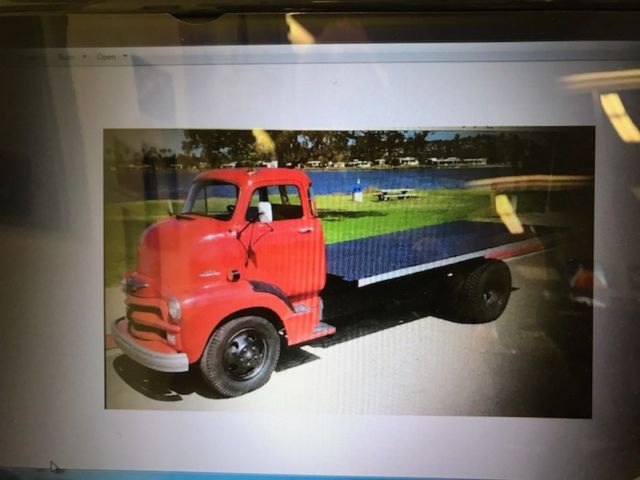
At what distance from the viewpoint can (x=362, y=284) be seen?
2.16 feet

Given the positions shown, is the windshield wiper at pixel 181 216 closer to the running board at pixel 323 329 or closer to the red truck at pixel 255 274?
the red truck at pixel 255 274

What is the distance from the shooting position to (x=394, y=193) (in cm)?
65

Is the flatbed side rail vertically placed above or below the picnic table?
below

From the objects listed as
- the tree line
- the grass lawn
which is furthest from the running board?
the tree line

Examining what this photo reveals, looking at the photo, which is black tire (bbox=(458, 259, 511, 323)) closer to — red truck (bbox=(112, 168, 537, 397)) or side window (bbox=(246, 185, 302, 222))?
red truck (bbox=(112, 168, 537, 397))

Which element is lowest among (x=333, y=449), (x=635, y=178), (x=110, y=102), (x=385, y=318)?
(x=333, y=449)

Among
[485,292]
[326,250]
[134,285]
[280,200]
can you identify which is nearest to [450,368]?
[485,292]

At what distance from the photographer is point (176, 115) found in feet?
2.09

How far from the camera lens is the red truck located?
0.65 meters

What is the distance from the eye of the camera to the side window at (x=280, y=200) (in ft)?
2.17

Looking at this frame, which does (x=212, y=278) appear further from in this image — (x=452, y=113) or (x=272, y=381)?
(x=452, y=113)

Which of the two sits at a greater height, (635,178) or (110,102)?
(110,102)

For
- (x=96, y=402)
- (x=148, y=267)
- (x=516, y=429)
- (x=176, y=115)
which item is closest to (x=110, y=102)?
(x=176, y=115)

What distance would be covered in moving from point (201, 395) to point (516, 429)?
1.50 ft
